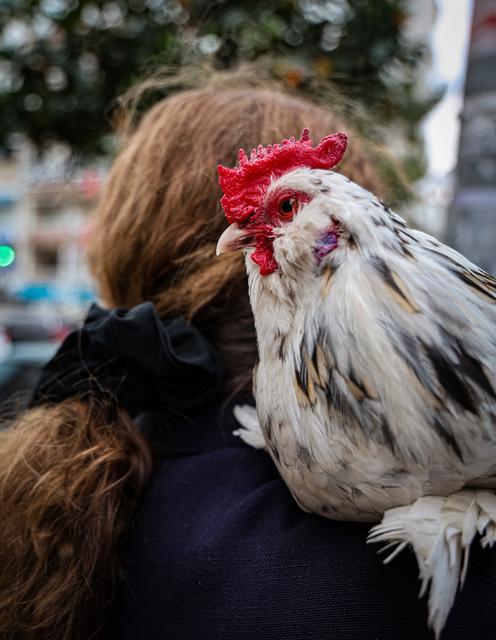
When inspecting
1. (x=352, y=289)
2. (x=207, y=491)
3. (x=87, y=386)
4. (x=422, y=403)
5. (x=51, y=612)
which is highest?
(x=352, y=289)

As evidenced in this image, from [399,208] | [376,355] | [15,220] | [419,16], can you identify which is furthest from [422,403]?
[15,220]

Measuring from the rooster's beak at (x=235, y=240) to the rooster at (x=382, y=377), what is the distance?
0.07 meters

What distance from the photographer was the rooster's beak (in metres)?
0.91

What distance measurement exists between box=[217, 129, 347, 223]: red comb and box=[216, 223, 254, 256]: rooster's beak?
2cm

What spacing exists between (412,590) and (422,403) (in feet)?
1.00

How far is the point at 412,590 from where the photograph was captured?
2.61ft

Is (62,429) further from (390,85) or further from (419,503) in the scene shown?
(390,85)

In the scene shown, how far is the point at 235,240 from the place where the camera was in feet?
3.03

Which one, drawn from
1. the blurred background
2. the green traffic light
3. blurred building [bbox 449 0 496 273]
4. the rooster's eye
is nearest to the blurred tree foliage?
the blurred background

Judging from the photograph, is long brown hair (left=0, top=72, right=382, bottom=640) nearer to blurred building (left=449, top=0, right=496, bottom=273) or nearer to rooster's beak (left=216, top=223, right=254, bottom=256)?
rooster's beak (left=216, top=223, right=254, bottom=256)

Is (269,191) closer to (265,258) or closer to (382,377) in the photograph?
(265,258)

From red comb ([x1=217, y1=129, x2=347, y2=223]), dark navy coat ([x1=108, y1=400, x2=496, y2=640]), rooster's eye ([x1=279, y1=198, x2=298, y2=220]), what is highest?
red comb ([x1=217, y1=129, x2=347, y2=223])

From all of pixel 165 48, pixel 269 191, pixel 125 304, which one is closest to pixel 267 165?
pixel 269 191

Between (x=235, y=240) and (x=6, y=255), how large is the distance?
1.64 m
